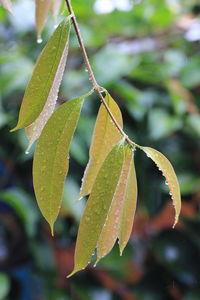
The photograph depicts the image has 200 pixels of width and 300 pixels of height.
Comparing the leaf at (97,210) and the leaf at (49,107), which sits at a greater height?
the leaf at (49,107)

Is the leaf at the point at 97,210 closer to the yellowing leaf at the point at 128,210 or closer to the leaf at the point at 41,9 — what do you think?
the yellowing leaf at the point at 128,210

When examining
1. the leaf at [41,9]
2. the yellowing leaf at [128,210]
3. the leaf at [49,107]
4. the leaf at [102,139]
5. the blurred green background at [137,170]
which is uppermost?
the leaf at [41,9]

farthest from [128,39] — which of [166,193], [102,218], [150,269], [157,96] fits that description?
[102,218]

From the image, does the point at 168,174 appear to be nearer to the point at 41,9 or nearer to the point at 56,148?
the point at 56,148

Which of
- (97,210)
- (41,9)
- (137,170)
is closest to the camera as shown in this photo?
(97,210)

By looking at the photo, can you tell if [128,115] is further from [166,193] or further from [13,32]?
[13,32]

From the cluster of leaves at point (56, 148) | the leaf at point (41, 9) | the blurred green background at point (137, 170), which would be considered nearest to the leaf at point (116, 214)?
the cluster of leaves at point (56, 148)

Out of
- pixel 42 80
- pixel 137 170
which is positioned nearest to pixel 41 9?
pixel 42 80
